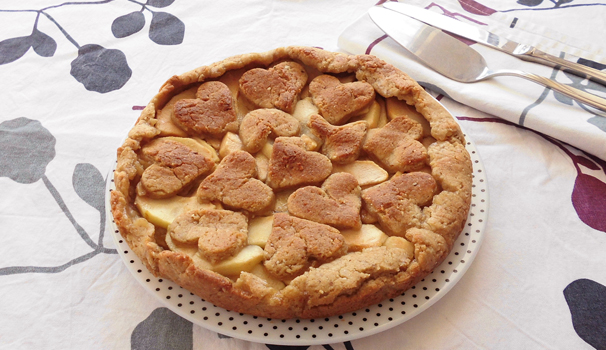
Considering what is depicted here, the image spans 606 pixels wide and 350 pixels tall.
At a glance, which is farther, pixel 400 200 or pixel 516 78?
pixel 516 78

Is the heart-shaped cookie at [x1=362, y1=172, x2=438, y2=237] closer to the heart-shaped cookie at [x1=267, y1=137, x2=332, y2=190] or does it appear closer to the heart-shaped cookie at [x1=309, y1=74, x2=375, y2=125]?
the heart-shaped cookie at [x1=267, y1=137, x2=332, y2=190]

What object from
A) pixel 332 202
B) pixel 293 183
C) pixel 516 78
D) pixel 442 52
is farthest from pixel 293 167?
pixel 516 78

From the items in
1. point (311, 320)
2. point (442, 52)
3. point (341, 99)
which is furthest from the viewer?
point (442, 52)

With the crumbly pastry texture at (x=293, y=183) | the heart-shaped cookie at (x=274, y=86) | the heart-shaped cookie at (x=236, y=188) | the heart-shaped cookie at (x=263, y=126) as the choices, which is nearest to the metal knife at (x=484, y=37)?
the crumbly pastry texture at (x=293, y=183)

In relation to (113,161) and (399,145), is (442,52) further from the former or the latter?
(113,161)

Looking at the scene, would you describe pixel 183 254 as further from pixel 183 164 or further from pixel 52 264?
pixel 52 264

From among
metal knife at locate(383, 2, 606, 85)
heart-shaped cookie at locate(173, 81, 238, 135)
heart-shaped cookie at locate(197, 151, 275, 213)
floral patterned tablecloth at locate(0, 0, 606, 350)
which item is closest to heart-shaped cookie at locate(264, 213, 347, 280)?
heart-shaped cookie at locate(197, 151, 275, 213)

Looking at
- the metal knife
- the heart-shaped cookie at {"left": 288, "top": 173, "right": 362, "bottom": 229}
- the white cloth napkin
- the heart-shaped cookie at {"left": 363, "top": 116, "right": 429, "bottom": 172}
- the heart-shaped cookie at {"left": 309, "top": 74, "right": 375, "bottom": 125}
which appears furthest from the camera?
the metal knife
